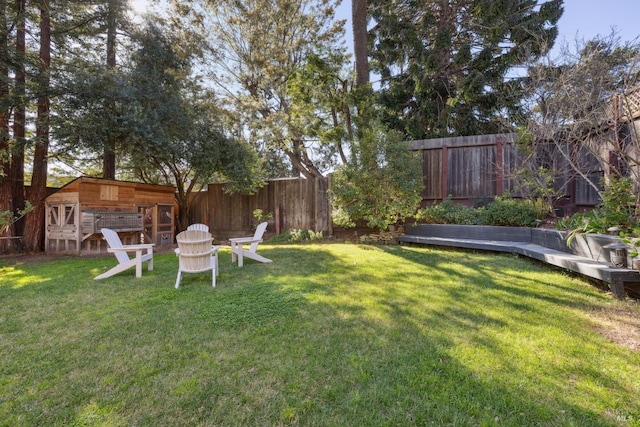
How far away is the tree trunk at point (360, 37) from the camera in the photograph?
364 inches

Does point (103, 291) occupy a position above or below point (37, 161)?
below

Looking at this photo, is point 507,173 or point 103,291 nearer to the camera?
point 103,291

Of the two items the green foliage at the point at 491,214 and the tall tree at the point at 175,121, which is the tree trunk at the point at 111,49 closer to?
the tall tree at the point at 175,121

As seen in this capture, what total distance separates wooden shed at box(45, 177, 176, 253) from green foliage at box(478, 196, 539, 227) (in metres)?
9.77

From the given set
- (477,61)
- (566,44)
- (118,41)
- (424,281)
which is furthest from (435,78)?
(118,41)

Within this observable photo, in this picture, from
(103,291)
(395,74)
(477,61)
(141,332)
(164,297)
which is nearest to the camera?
(141,332)

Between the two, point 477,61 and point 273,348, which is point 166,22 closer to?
point 477,61

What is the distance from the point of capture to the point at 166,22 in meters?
9.68

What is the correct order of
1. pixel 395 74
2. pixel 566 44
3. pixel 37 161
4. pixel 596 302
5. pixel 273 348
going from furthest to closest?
pixel 395 74 < pixel 37 161 < pixel 566 44 < pixel 596 302 < pixel 273 348

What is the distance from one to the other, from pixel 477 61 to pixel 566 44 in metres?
4.68

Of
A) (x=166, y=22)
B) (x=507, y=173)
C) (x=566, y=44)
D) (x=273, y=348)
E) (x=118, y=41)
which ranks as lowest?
(x=273, y=348)

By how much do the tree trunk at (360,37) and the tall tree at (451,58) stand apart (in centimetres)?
116

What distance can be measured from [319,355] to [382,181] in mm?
5540

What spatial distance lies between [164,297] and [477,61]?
427 inches
